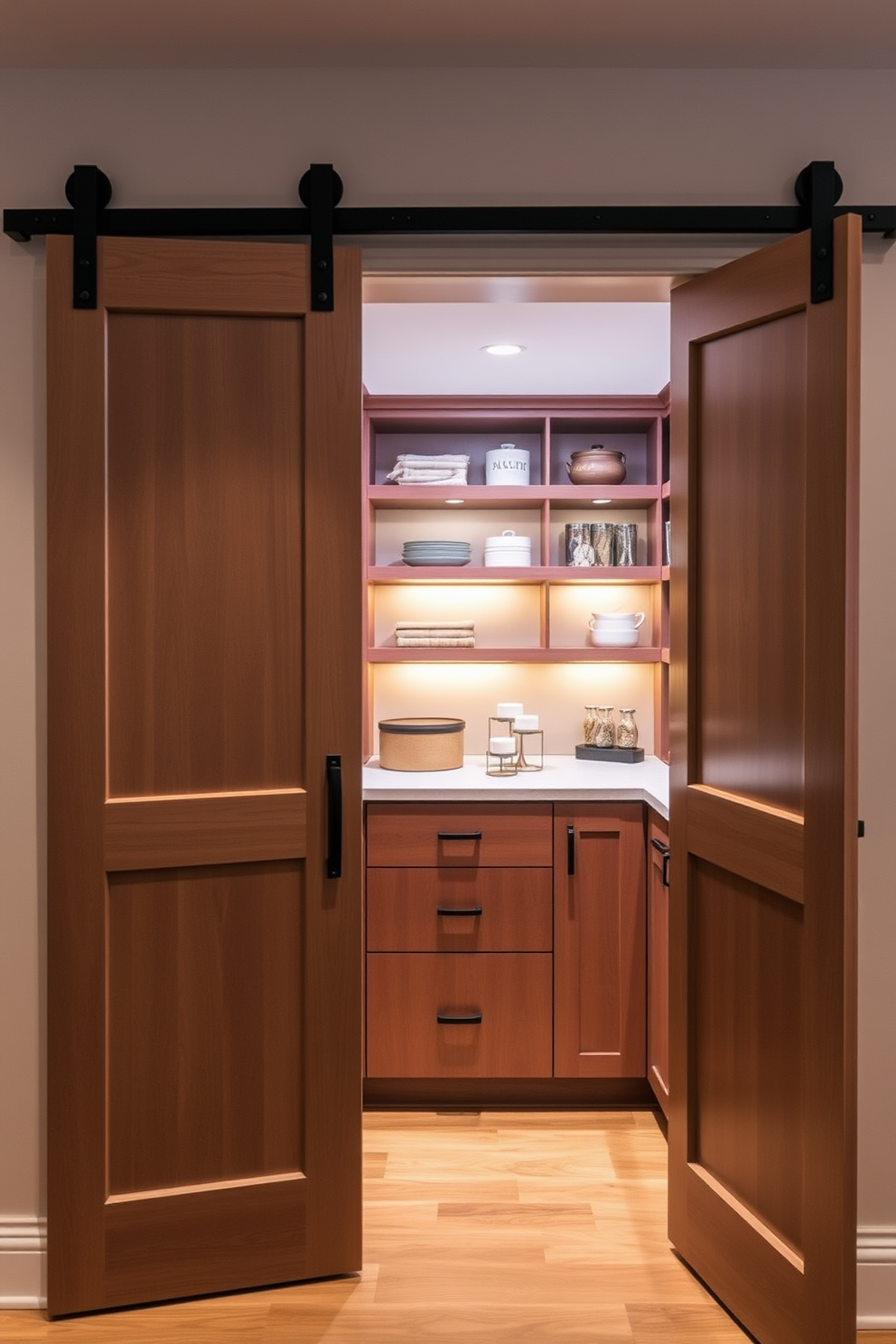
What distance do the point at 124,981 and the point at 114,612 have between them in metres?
0.78

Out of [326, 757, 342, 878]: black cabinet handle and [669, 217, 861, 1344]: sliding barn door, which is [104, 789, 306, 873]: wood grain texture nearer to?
[326, 757, 342, 878]: black cabinet handle

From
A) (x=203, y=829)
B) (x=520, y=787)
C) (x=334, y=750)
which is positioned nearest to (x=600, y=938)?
(x=520, y=787)

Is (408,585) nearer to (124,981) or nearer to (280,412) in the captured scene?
(280,412)

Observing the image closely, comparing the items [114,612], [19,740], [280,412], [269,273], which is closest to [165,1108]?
[19,740]

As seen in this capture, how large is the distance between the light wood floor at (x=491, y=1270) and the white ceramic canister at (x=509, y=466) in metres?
2.30

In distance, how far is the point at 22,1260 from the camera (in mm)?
2146

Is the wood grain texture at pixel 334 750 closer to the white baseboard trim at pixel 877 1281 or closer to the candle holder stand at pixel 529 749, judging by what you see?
the white baseboard trim at pixel 877 1281

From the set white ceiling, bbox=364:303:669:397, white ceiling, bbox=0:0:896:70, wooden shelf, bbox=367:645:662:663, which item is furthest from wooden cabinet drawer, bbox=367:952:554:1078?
white ceiling, bbox=0:0:896:70

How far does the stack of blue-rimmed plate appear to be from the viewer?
380 centimetres

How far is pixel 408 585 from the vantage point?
403cm

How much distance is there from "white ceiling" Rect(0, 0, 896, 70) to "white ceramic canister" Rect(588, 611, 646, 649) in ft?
6.70

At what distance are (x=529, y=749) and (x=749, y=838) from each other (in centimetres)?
200

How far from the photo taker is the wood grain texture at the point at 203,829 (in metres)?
2.06

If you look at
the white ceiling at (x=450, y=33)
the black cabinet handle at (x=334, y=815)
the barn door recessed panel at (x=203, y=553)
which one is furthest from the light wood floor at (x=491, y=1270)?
the white ceiling at (x=450, y=33)
